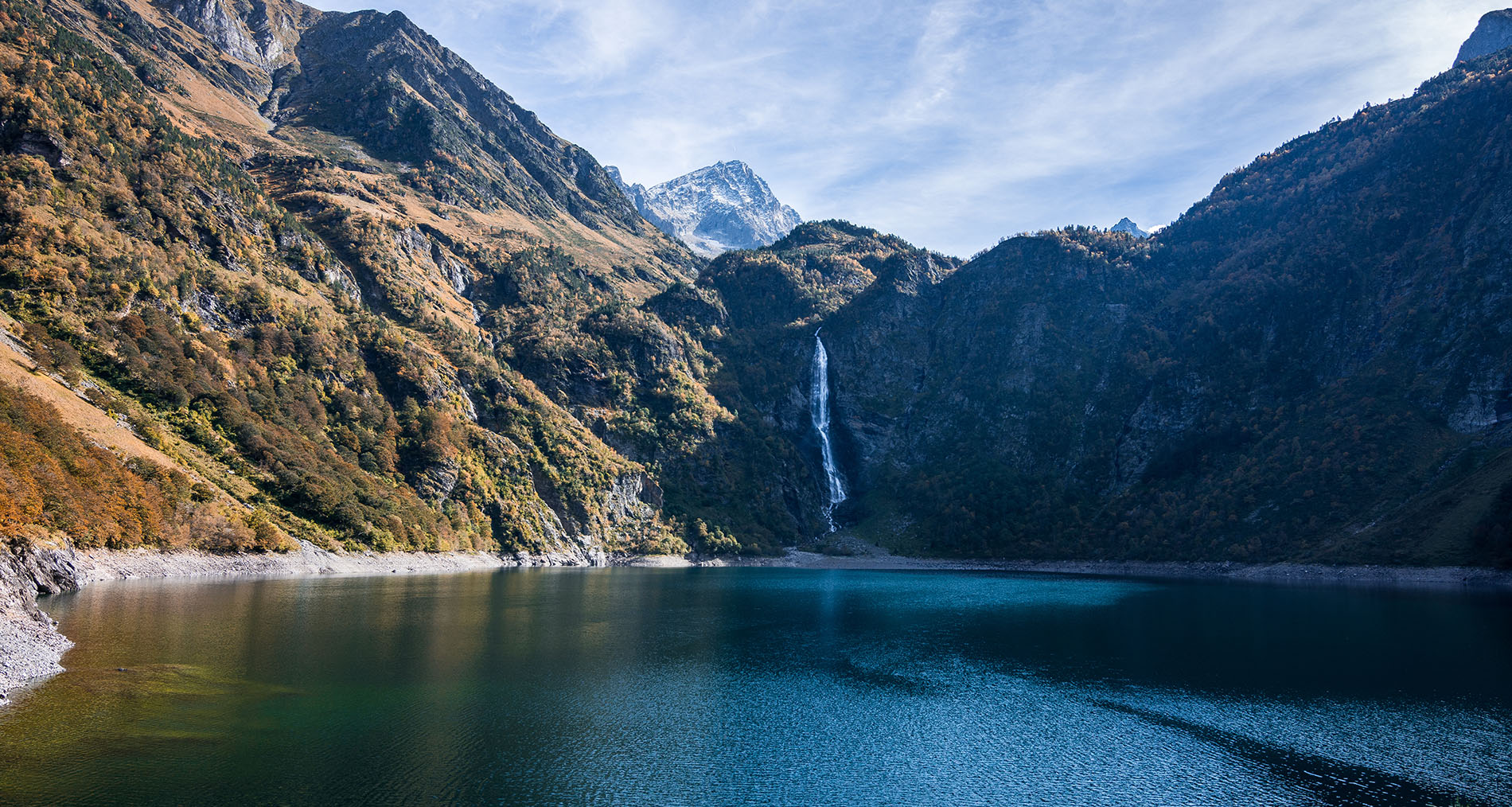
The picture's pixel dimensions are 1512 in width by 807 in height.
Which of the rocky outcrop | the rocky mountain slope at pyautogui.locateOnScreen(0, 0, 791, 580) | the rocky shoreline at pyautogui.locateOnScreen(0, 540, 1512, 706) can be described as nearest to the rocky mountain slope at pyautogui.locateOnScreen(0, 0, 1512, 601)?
the rocky mountain slope at pyautogui.locateOnScreen(0, 0, 791, 580)

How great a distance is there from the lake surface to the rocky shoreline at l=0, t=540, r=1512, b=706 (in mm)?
2954

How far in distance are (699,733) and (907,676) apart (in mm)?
19694

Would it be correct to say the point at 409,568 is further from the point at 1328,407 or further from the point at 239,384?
the point at 1328,407

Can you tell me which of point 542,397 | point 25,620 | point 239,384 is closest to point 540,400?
point 542,397

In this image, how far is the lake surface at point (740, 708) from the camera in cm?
2847

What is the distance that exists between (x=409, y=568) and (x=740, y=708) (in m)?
92.2

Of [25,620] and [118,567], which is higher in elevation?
[25,620]

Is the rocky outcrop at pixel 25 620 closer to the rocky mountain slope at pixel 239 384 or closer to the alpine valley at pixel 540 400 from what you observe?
the alpine valley at pixel 540 400

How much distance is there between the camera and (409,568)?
11556 centimetres

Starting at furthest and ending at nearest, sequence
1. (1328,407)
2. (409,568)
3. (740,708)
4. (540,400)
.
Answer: (540,400) → (1328,407) → (409,568) → (740,708)

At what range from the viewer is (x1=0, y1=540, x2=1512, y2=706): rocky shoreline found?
41.7 metres

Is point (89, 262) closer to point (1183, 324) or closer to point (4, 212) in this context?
point (4, 212)

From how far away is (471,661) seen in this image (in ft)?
160

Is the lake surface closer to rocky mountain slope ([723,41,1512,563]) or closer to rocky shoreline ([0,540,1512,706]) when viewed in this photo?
rocky shoreline ([0,540,1512,706])
